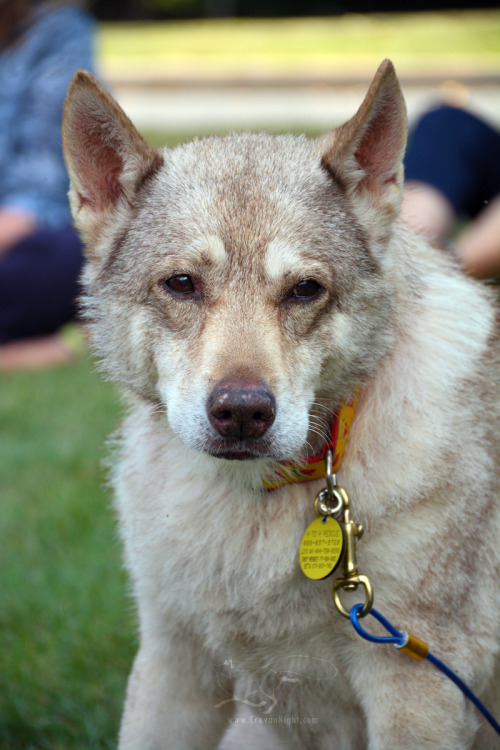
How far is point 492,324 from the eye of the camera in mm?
2740

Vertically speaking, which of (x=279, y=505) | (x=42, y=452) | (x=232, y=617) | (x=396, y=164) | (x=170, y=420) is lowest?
(x=42, y=452)

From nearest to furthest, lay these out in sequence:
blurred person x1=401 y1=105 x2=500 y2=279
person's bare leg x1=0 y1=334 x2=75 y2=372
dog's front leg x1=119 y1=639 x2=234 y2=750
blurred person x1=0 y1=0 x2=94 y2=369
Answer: dog's front leg x1=119 y1=639 x2=234 y2=750
blurred person x1=401 y1=105 x2=500 y2=279
blurred person x1=0 y1=0 x2=94 y2=369
person's bare leg x1=0 y1=334 x2=75 y2=372

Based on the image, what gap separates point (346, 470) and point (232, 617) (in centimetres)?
53

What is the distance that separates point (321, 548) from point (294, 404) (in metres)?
0.41

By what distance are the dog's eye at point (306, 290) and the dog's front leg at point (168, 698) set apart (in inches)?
44.9

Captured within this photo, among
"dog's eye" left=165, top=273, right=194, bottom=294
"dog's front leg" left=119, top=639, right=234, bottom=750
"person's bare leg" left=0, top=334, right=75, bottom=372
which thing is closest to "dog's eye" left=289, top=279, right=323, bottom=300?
"dog's eye" left=165, top=273, right=194, bottom=294

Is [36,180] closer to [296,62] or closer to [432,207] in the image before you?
[432,207]

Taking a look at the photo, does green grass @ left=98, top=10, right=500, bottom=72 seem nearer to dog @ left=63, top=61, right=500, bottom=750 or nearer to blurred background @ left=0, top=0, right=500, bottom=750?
blurred background @ left=0, top=0, right=500, bottom=750

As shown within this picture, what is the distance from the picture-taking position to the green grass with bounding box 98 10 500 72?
17.2 metres

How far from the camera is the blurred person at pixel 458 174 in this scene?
18.7ft

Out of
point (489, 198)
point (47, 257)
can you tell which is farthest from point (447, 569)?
point (47, 257)

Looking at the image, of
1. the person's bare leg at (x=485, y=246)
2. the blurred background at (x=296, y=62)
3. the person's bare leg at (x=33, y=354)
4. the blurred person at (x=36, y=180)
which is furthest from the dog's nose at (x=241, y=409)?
the blurred background at (x=296, y=62)

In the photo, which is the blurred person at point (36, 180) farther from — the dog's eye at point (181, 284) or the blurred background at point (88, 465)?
the dog's eye at point (181, 284)

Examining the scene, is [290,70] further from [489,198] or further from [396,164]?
[396,164]
